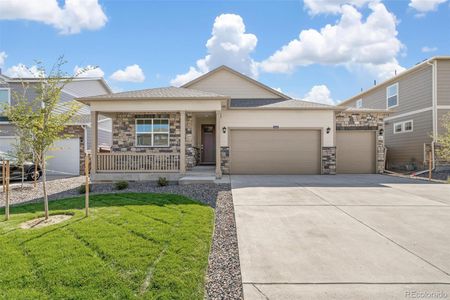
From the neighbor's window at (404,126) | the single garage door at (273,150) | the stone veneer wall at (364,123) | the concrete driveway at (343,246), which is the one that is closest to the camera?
the concrete driveway at (343,246)

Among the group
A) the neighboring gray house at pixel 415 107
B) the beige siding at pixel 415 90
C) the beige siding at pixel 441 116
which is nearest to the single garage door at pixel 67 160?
the neighboring gray house at pixel 415 107

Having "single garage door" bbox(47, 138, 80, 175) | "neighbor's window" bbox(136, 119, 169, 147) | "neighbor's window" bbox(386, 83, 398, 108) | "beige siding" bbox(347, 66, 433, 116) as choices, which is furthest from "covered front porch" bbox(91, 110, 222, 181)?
"neighbor's window" bbox(386, 83, 398, 108)

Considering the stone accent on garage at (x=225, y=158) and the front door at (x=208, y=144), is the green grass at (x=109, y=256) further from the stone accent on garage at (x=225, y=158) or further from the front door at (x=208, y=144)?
the front door at (x=208, y=144)

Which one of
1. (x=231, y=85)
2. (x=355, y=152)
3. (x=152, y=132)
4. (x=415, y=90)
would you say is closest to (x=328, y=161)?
(x=355, y=152)

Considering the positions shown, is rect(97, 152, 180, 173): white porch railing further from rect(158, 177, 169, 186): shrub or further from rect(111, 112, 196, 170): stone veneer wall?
rect(111, 112, 196, 170): stone veneer wall

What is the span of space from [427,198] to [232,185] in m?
5.82

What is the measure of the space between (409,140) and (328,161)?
25.1ft

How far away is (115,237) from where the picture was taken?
4227 mm

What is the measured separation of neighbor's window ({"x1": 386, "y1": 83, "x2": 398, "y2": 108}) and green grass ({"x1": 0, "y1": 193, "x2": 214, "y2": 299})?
17613mm

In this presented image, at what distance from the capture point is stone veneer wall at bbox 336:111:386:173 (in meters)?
13.5

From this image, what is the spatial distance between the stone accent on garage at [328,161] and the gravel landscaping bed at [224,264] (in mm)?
8686

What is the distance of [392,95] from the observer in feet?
60.0

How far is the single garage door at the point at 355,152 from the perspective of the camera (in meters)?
13.6

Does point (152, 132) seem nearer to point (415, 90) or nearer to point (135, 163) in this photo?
point (135, 163)
